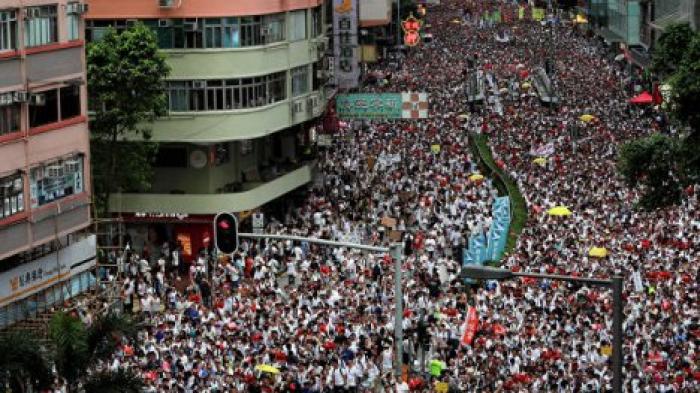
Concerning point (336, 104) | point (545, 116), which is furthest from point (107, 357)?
point (545, 116)

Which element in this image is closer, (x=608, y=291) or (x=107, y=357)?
(x=107, y=357)

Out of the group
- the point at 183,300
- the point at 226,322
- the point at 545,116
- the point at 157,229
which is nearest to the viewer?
the point at 226,322

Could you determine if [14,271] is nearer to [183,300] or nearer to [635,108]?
[183,300]

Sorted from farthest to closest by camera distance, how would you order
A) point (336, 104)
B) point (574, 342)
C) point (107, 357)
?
point (336, 104) → point (574, 342) → point (107, 357)

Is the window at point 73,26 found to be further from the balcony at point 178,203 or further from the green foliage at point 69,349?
the green foliage at point 69,349

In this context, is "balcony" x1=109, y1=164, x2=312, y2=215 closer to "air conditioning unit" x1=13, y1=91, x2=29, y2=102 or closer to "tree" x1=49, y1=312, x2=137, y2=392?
"air conditioning unit" x1=13, y1=91, x2=29, y2=102

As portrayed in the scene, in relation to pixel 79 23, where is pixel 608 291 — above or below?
below

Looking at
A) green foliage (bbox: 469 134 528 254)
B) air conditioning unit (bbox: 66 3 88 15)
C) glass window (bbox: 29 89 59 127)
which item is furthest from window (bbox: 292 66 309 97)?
glass window (bbox: 29 89 59 127)
